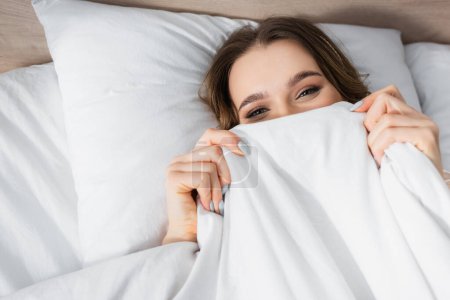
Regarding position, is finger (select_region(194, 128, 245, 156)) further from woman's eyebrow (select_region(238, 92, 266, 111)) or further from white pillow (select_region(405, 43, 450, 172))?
white pillow (select_region(405, 43, 450, 172))

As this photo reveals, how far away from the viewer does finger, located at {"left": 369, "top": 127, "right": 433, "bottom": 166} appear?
0.70 m

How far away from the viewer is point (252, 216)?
66cm

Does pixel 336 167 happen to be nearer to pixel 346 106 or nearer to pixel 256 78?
pixel 346 106

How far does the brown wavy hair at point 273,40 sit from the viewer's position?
38.7 inches

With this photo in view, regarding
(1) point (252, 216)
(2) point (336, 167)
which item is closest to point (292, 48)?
(2) point (336, 167)

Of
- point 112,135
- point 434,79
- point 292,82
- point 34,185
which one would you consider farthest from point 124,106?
point 434,79

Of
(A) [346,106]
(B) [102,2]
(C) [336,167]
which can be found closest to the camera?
(C) [336,167]

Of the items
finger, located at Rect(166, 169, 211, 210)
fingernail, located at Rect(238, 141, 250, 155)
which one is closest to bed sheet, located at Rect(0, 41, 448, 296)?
finger, located at Rect(166, 169, 211, 210)

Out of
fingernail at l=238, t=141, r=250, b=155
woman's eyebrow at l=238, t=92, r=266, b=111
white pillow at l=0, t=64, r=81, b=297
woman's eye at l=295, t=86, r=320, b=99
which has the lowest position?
white pillow at l=0, t=64, r=81, b=297

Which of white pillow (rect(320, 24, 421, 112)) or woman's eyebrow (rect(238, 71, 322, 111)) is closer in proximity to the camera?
woman's eyebrow (rect(238, 71, 322, 111))

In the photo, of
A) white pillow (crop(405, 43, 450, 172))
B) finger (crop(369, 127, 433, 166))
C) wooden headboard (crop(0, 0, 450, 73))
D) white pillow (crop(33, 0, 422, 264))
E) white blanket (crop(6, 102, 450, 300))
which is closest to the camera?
white blanket (crop(6, 102, 450, 300))

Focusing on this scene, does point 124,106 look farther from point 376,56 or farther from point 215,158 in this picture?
point 376,56

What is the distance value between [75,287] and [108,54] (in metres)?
0.53

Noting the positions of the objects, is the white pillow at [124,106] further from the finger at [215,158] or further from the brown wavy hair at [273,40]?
the finger at [215,158]
